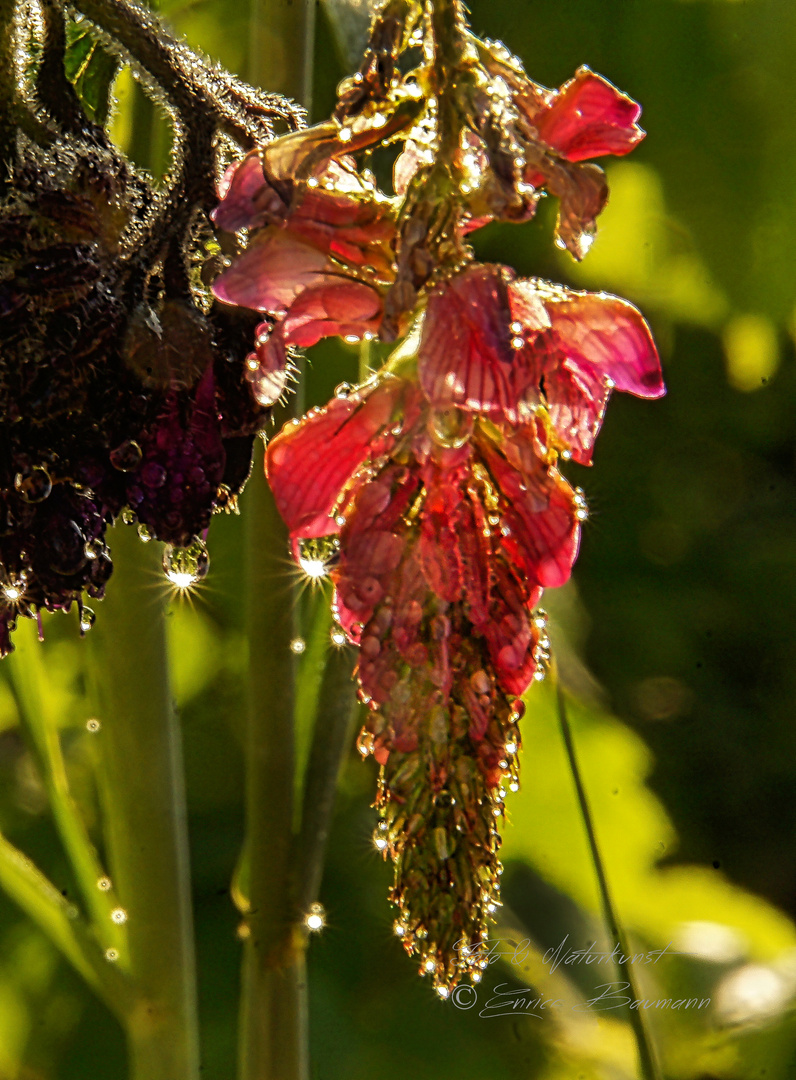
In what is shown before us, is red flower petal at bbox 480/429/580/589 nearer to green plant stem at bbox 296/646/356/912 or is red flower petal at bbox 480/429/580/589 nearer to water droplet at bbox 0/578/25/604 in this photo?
water droplet at bbox 0/578/25/604

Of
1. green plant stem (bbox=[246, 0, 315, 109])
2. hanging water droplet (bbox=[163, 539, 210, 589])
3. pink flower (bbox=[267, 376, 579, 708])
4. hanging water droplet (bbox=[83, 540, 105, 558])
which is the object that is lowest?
pink flower (bbox=[267, 376, 579, 708])

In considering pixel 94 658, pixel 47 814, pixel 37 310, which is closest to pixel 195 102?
pixel 37 310

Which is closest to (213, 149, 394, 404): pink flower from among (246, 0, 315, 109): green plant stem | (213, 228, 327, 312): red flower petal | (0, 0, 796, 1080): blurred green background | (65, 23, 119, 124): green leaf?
(213, 228, 327, 312): red flower petal

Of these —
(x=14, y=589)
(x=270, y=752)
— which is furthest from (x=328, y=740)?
(x=14, y=589)

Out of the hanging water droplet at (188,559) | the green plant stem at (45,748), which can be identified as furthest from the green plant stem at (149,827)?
the hanging water droplet at (188,559)

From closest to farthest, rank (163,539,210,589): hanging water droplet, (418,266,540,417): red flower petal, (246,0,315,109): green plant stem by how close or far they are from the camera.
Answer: (418,266,540,417): red flower petal
(163,539,210,589): hanging water droplet
(246,0,315,109): green plant stem

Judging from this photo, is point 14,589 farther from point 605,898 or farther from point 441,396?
point 605,898

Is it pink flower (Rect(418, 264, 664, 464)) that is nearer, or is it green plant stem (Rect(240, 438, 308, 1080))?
pink flower (Rect(418, 264, 664, 464))
